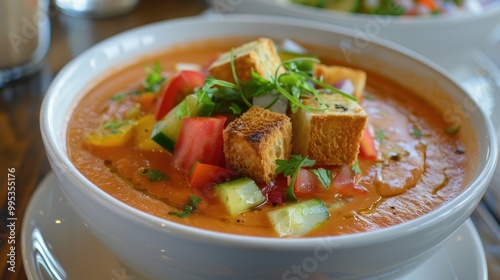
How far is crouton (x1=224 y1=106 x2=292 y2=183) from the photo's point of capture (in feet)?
5.37

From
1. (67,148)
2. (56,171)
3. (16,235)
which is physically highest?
(56,171)

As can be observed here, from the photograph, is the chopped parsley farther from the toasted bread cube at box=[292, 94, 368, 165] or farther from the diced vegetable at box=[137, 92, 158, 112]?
the diced vegetable at box=[137, 92, 158, 112]

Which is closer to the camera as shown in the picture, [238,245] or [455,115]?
[238,245]

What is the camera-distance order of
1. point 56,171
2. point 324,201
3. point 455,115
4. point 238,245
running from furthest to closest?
point 455,115 → point 324,201 → point 56,171 → point 238,245

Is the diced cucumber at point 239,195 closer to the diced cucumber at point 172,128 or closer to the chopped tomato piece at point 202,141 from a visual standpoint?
the chopped tomato piece at point 202,141

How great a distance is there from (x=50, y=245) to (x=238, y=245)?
72cm

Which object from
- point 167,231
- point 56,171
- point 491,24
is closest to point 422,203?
point 167,231

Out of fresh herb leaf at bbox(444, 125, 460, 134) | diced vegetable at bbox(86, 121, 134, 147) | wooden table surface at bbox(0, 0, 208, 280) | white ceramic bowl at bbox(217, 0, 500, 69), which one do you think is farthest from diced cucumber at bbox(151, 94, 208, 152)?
white ceramic bowl at bbox(217, 0, 500, 69)

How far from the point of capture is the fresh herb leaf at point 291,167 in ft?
5.44

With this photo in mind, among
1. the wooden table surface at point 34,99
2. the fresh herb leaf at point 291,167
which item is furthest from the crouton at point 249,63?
the wooden table surface at point 34,99

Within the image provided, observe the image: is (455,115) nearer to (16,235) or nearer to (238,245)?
(238,245)

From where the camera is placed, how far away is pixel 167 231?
4.38 feet

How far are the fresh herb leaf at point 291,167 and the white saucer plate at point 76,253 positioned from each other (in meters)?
0.43

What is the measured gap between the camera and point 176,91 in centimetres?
201
